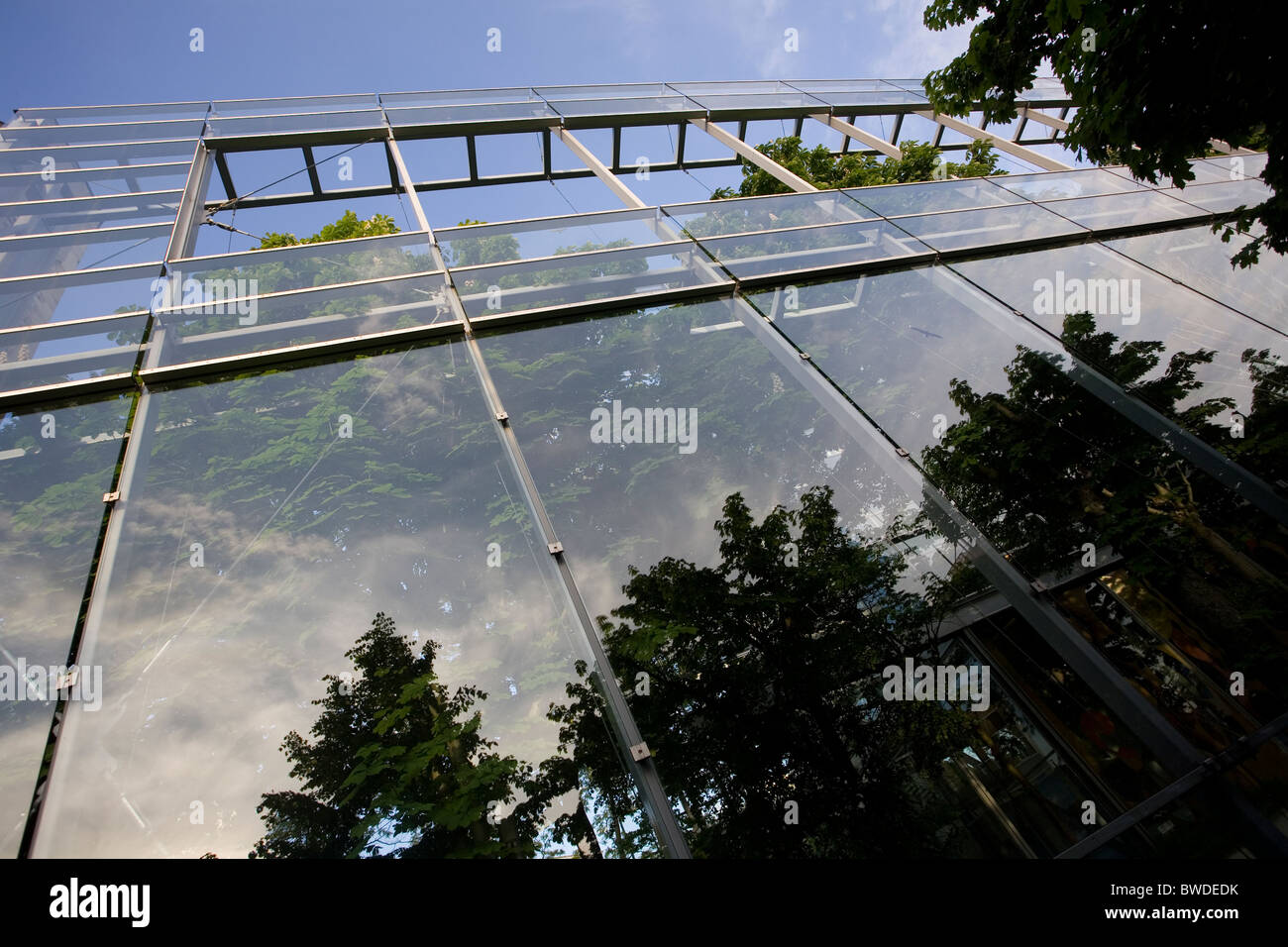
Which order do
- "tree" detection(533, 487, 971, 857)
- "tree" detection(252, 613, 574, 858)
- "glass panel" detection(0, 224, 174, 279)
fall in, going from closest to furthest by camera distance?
"tree" detection(252, 613, 574, 858)
"tree" detection(533, 487, 971, 857)
"glass panel" detection(0, 224, 174, 279)

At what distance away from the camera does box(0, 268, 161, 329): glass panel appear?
15.5 feet

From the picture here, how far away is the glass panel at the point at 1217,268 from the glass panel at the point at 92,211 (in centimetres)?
992

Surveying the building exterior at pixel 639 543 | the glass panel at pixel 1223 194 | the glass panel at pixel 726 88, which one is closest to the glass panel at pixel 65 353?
the building exterior at pixel 639 543

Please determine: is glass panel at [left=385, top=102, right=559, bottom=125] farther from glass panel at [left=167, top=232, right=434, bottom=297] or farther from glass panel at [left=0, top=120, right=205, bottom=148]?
glass panel at [left=167, top=232, right=434, bottom=297]

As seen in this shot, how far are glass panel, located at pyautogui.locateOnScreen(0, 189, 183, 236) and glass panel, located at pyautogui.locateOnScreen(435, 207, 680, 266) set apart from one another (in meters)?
3.37

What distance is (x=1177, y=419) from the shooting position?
4.57m

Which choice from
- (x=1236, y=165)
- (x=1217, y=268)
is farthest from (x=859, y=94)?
(x=1217, y=268)

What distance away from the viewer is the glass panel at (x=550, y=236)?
5.68 m

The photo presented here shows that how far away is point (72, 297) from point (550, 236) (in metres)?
3.71

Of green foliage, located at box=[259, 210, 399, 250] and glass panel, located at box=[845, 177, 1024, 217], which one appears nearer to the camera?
glass panel, located at box=[845, 177, 1024, 217]

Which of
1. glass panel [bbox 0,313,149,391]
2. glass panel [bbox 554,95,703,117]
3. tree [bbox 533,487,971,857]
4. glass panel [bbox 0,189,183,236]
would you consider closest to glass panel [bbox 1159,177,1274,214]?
glass panel [bbox 554,95,703,117]
